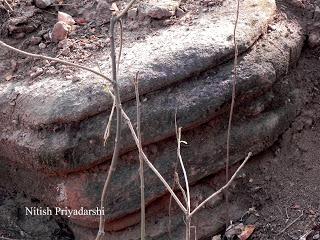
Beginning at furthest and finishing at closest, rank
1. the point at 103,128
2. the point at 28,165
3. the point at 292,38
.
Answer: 1. the point at 292,38
2. the point at 28,165
3. the point at 103,128

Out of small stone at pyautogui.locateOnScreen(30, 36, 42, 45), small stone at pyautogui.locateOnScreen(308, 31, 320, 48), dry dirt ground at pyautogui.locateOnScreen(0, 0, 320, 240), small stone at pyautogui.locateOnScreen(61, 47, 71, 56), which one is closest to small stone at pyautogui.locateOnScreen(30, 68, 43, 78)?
dry dirt ground at pyautogui.locateOnScreen(0, 0, 320, 240)

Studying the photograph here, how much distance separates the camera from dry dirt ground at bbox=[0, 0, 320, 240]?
250 centimetres

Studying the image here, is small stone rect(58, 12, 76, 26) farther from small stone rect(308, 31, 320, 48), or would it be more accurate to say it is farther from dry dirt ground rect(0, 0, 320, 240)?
small stone rect(308, 31, 320, 48)

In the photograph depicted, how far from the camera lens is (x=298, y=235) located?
2.41 metres

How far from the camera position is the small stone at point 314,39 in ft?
9.20

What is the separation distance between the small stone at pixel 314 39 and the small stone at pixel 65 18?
1106 millimetres

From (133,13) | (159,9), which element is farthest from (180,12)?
(133,13)

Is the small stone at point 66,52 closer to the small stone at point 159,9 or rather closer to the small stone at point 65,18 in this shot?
the small stone at point 65,18

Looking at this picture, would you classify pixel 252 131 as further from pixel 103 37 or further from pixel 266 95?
pixel 103 37

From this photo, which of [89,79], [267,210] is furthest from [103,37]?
[267,210]

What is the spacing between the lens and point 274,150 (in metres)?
2.68

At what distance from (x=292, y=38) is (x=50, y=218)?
133 centimetres

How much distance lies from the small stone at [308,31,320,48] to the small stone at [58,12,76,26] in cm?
111

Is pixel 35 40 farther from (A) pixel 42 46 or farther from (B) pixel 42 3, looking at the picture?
(B) pixel 42 3
